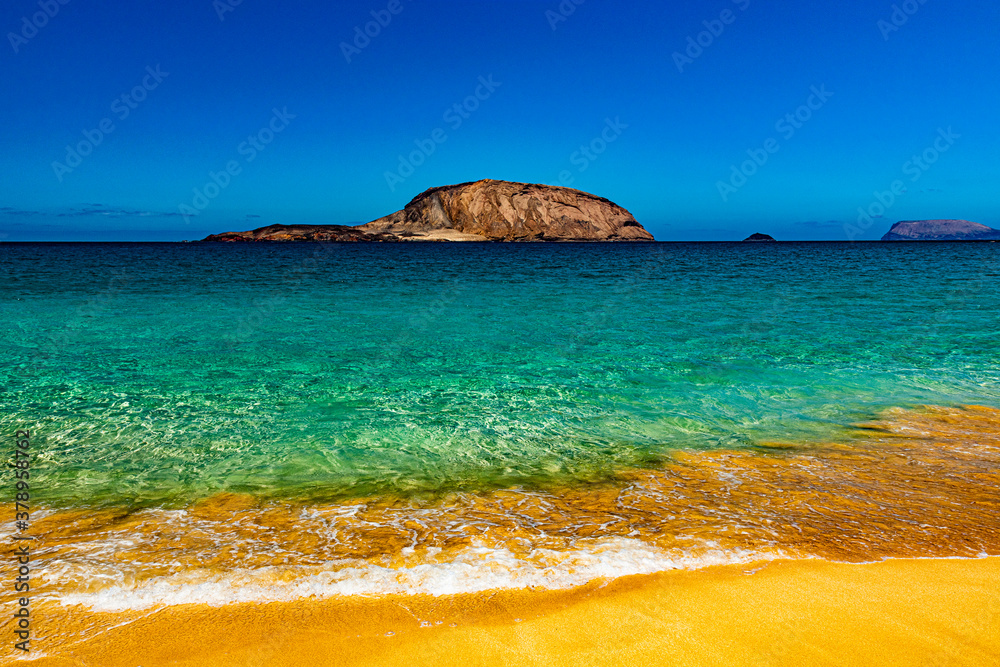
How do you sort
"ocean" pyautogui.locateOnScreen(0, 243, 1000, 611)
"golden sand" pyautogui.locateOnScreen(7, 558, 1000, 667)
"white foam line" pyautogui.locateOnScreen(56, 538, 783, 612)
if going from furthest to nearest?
"ocean" pyautogui.locateOnScreen(0, 243, 1000, 611)
"white foam line" pyautogui.locateOnScreen(56, 538, 783, 612)
"golden sand" pyautogui.locateOnScreen(7, 558, 1000, 667)

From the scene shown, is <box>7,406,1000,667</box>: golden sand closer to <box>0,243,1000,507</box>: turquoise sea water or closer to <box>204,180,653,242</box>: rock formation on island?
<box>0,243,1000,507</box>: turquoise sea water

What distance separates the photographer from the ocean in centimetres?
419

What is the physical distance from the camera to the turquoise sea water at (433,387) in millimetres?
6191

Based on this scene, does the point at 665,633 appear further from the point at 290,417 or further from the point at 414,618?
the point at 290,417

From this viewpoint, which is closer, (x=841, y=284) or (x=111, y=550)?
(x=111, y=550)

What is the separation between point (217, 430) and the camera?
7.43 metres

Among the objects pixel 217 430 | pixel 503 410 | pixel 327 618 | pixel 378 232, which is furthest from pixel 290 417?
pixel 378 232

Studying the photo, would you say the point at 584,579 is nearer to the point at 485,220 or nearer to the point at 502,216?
the point at 485,220

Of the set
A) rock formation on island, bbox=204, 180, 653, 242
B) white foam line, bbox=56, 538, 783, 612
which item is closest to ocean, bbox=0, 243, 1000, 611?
white foam line, bbox=56, 538, 783, 612

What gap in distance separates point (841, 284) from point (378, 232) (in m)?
144

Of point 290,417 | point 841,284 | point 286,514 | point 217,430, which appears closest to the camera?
point 286,514

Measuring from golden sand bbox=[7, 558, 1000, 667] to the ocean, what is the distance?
21cm

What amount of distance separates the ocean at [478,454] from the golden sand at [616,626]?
212mm

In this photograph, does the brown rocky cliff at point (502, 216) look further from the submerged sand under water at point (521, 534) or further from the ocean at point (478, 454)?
the submerged sand under water at point (521, 534)
